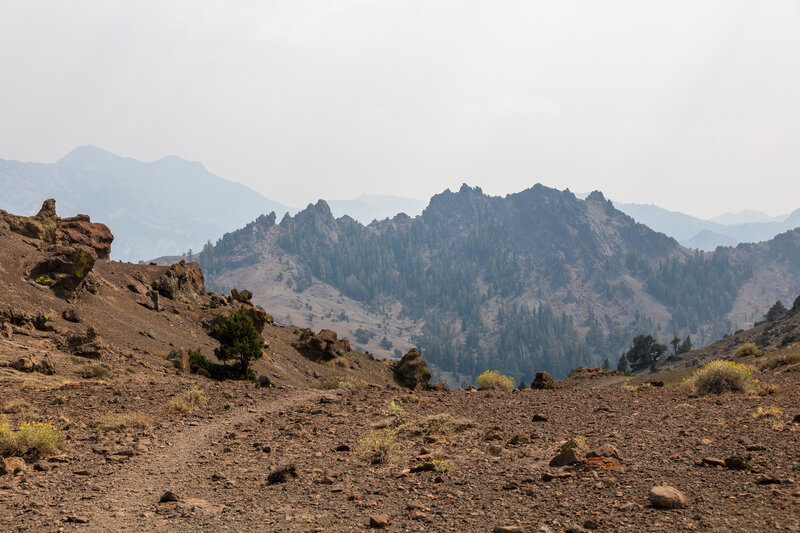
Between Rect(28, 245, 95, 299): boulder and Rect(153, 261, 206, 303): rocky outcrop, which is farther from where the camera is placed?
Rect(153, 261, 206, 303): rocky outcrop


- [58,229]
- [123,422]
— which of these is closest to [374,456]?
[123,422]

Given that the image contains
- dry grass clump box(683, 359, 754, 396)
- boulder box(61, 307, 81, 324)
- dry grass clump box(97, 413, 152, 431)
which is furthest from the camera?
boulder box(61, 307, 81, 324)

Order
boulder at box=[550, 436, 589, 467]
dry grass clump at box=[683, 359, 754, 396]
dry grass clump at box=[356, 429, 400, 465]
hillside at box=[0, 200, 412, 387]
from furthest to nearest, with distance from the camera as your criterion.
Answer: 1. hillside at box=[0, 200, 412, 387]
2. dry grass clump at box=[683, 359, 754, 396]
3. dry grass clump at box=[356, 429, 400, 465]
4. boulder at box=[550, 436, 589, 467]

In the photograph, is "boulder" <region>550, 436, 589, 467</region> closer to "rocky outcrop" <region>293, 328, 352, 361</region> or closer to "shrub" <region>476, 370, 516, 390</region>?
"shrub" <region>476, 370, 516, 390</region>

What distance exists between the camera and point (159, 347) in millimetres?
32844

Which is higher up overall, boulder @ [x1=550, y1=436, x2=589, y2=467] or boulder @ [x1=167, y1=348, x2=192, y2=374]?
boulder @ [x1=550, y1=436, x2=589, y2=467]

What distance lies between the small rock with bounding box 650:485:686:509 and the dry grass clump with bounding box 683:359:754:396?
486 inches

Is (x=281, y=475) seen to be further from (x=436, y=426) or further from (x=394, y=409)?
(x=394, y=409)

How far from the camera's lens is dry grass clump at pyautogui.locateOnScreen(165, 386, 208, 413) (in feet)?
56.5

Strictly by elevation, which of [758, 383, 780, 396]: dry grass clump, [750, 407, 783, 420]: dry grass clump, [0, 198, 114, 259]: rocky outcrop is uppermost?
[0, 198, 114, 259]: rocky outcrop

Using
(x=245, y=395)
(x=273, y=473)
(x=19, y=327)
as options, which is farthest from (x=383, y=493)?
(x=19, y=327)

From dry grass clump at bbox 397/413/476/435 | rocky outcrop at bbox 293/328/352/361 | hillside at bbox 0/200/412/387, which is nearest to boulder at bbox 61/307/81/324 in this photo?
hillside at bbox 0/200/412/387

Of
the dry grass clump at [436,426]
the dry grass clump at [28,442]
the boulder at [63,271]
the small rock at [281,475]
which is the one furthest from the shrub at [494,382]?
the boulder at [63,271]

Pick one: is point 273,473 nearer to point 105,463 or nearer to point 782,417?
point 105,463
